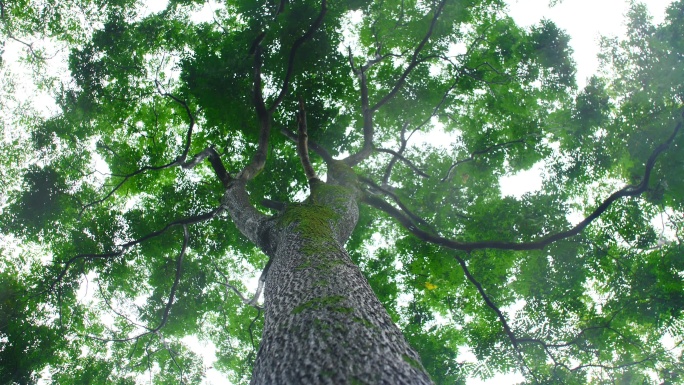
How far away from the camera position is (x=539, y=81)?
1030 cm

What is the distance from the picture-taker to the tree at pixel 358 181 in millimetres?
8406

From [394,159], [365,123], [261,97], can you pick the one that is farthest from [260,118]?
[394,159]

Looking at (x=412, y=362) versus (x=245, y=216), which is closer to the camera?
(x=412, y=362)

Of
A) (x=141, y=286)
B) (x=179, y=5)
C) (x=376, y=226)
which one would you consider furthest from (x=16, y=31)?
(x=376, y=226)

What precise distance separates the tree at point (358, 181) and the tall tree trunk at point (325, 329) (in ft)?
11.0

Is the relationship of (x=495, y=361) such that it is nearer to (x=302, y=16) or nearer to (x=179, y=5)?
(x=302, y=16)

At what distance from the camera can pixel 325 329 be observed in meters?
2.33

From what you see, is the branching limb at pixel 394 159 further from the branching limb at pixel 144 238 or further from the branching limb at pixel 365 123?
the branching limb at pixel 144 238

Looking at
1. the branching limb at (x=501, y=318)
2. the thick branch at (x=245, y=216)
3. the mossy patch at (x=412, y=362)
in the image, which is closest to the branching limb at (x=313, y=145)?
the thick branch at (x=245, y=216)

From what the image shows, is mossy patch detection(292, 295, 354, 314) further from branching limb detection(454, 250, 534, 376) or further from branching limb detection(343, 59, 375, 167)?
branching limb detection(343, 59, 375, 167)

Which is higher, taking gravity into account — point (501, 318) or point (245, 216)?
point (245, 216)

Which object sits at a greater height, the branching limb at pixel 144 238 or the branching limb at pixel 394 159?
the branching limb at pixel 394 159

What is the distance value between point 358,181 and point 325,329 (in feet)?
20.0

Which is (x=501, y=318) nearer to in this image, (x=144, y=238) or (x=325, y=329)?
(x=325, y=329)
